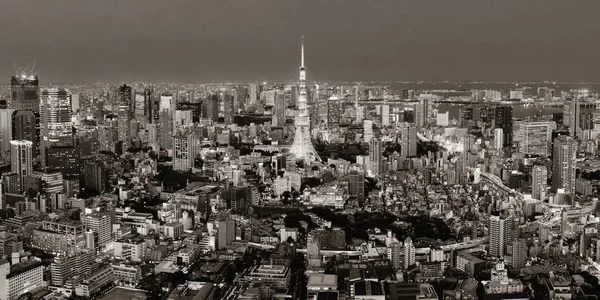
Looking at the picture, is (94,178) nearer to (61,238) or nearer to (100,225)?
(100,225)

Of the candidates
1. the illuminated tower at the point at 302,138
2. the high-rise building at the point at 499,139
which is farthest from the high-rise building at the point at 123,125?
the high-rise building at the point at 499,139

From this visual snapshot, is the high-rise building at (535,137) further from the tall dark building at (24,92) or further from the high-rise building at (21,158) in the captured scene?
the tall dark building at (24,92)

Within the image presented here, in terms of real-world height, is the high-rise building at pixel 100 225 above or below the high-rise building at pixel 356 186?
below

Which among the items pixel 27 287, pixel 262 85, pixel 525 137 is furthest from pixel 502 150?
pixel 262 85

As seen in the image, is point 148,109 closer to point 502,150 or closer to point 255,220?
point 502,150

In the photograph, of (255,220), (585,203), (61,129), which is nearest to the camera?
(255,220)

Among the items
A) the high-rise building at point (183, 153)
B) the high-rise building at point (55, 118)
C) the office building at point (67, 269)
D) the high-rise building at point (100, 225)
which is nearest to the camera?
the office building at point (67, 269)

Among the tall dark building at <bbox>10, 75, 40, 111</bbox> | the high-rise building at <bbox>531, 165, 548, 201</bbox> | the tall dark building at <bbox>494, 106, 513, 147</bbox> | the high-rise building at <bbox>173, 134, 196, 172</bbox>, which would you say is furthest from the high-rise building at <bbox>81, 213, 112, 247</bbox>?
the tall dark building at <bbox>494, 106, 513, 147</bbox>
